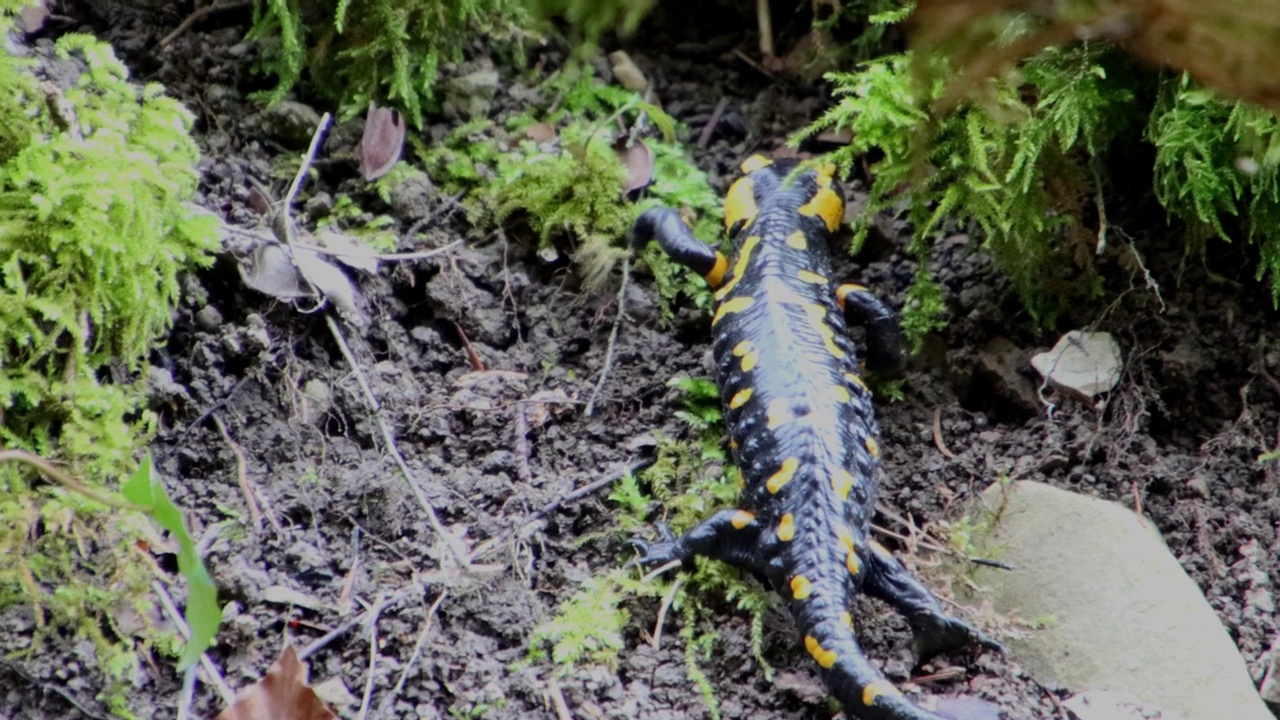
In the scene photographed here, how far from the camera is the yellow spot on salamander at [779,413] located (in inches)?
106

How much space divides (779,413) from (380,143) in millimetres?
1462

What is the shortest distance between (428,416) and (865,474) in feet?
3.62

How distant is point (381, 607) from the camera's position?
89.0 inches

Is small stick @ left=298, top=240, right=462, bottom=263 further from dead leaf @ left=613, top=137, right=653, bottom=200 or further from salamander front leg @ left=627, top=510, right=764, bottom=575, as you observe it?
salamander front leg @ left=627, top=510, right=764, bottom=575

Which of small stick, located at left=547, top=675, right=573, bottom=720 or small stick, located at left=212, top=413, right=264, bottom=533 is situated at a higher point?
small stick, located at left=212, top=413, right=264, bottom=533

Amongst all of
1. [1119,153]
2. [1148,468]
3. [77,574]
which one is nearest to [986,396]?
[1148,468]

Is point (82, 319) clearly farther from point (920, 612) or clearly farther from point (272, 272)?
point (920, 612)

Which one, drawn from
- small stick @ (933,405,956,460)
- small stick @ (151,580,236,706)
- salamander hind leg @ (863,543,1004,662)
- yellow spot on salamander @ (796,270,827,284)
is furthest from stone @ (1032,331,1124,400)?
small stick @ (151,580,236,706)

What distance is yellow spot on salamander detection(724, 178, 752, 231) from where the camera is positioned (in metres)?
3.43

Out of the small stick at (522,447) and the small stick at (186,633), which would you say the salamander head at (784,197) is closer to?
the small stick at (522,447)

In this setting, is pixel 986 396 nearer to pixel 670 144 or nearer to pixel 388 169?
pixel 670 144

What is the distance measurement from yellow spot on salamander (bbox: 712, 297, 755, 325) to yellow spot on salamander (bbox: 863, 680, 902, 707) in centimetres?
A: 119

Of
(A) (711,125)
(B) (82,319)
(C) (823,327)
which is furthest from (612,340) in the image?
(B) (82,319)

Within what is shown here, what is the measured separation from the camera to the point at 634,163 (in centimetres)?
348
